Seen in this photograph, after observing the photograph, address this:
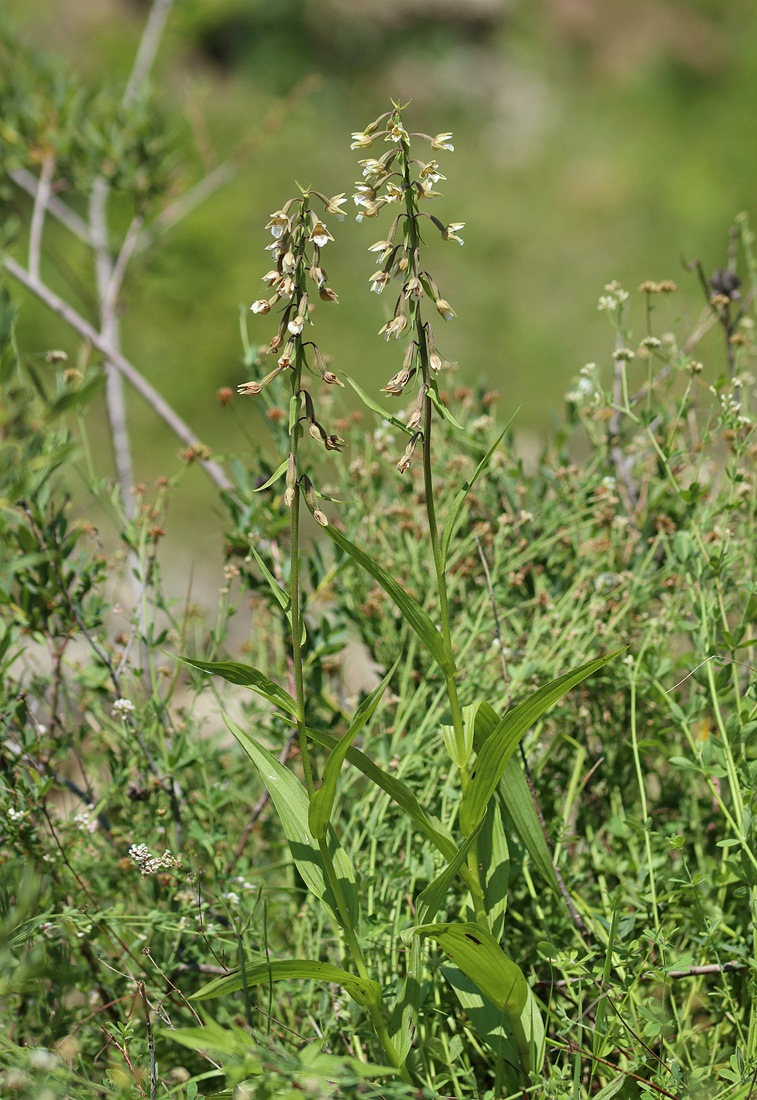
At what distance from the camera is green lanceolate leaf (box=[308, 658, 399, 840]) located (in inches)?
34.1

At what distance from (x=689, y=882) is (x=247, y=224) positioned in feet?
16.6

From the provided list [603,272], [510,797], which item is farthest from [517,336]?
[510,797]

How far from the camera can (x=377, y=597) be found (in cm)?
156

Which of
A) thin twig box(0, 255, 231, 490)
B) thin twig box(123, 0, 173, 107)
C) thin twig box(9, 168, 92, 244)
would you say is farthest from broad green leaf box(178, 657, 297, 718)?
thin twig box(123, 0, 173, 107)

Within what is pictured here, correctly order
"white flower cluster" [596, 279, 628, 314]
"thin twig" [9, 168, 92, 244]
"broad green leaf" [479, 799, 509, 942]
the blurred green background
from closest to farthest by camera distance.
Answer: "broad green leaf" [479, 799, 509, 942], "white flower cluster" [596, 279, 628, 314], "thin twig" [9, 168, 92, 244], the blurred green background

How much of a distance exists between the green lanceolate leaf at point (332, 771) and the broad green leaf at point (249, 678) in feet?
0.22

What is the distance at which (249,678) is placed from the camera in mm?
929

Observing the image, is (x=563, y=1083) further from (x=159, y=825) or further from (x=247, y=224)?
(x=247, y=224)

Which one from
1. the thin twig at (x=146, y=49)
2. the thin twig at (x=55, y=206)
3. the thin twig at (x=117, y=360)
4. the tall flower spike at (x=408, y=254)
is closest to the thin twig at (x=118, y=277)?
the thin twig at (x=117, y=360)

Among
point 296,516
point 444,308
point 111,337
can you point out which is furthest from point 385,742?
point 111,337

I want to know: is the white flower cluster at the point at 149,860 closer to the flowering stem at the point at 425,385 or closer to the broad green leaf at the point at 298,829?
the broad green leaf at the point at 298,829

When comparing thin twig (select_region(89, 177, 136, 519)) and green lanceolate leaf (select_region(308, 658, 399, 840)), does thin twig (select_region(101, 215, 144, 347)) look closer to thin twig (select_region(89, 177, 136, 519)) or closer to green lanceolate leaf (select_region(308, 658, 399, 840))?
thin twig (select_region(89, 177, 136, 519))

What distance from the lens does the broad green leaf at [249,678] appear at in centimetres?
90

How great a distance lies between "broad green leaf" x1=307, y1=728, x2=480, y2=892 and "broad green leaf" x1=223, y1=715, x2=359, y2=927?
0.08m
